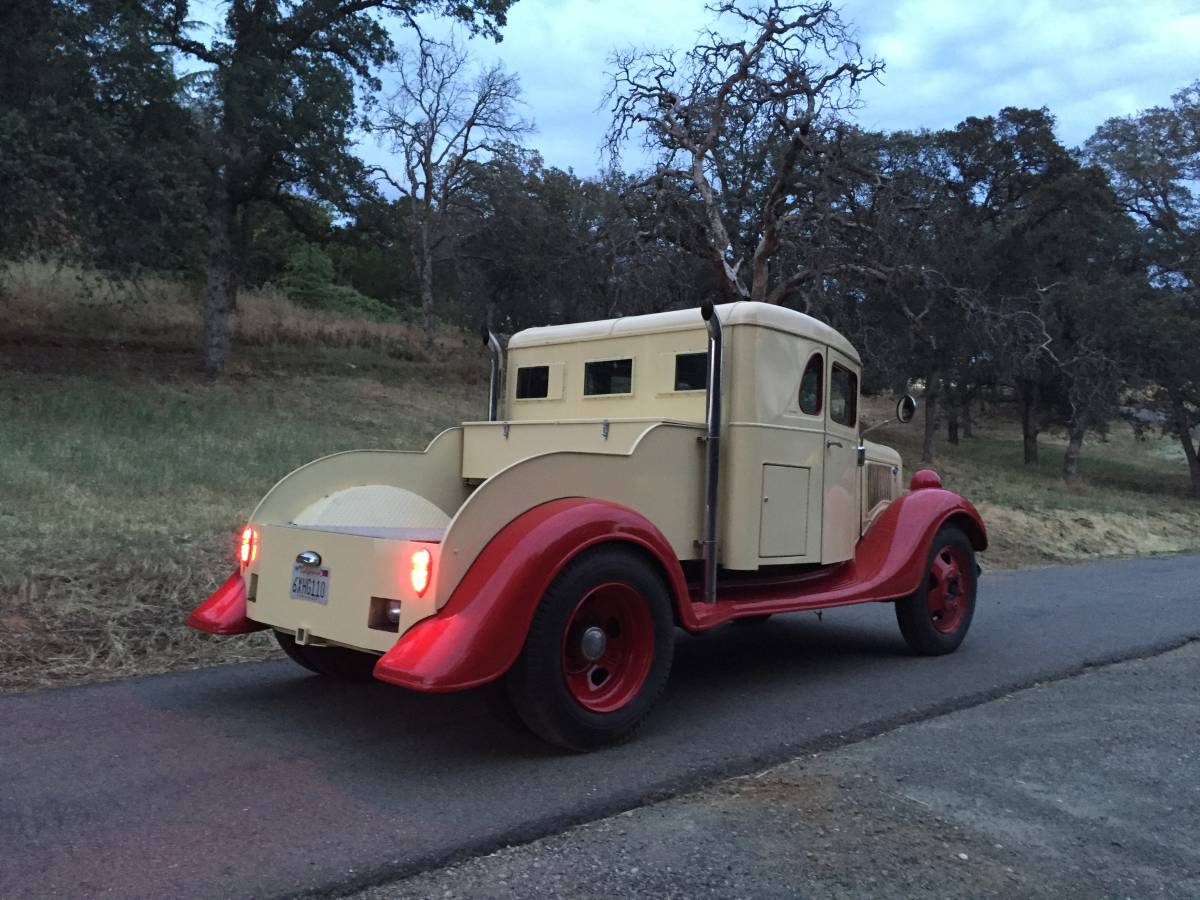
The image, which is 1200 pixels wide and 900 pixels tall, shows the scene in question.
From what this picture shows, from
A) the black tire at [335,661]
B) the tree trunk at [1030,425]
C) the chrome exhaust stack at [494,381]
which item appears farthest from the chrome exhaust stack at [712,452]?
the tree trunk at [1030,425]

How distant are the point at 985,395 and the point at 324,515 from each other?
3607 cm

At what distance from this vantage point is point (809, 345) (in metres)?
5.92

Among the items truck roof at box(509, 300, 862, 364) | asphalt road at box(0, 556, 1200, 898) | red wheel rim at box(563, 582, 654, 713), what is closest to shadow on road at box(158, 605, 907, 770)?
asphalt road at box(0, 556, 1200, 898)

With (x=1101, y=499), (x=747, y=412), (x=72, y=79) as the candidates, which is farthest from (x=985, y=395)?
(x=747, y=412)

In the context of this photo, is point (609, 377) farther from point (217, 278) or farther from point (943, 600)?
point (217, 278)

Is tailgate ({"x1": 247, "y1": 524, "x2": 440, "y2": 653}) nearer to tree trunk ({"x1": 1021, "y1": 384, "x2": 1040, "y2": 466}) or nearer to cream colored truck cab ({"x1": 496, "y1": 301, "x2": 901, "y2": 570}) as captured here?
cream colored truck cab ({"x1": 496, "y1": 301, "x2": 901, "y2": 570})

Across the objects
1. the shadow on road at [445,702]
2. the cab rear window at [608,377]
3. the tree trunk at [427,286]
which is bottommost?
the shadow on road at [445,702]

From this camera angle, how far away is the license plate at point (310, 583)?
14.8ft

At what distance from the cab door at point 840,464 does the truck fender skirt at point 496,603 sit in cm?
208

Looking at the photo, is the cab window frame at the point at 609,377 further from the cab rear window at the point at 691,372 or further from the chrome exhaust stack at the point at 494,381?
the chrome exhaust stack at the point at 494,381

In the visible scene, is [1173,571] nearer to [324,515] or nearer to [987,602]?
[987,602]

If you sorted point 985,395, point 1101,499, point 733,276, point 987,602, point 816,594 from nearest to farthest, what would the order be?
point 816,594, point 987,602, point 733,276, point 1101,499, point 985,395

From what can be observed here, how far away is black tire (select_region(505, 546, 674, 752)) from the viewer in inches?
165

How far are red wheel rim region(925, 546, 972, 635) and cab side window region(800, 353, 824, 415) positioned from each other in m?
1.58
